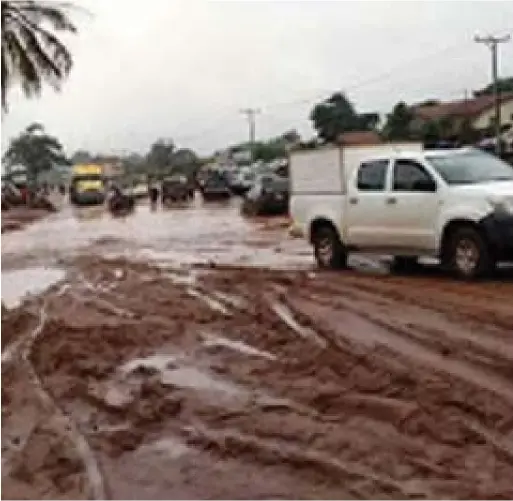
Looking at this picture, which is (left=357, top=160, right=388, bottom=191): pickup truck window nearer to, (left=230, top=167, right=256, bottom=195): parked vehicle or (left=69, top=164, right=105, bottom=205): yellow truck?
(left=230, top=167, right=256, bottom=195): parked vehicle

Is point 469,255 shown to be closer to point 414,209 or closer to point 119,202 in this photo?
point 414,209

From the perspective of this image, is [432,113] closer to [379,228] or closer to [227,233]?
[227,233]

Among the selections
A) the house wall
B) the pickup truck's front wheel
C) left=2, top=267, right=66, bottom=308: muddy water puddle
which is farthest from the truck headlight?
the house wall

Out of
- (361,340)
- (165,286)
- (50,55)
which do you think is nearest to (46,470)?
(361,340)

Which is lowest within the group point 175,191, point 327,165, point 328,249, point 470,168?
point 328,249

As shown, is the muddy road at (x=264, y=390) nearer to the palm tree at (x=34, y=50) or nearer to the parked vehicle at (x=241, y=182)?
the palm tree at (x=34, y=50)

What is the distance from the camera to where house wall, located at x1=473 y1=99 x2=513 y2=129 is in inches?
2842

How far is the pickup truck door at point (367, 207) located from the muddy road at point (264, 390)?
662 mm

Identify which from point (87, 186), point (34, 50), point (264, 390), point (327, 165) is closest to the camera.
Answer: point (264, 390)

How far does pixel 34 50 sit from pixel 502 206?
15.7 m

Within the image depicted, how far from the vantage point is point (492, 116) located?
237ft

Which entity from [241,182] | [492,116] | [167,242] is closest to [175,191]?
[241,182]

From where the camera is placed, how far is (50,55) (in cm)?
2672

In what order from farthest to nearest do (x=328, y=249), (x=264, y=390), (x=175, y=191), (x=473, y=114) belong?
1. (x=473, y=114)
2. (x=175, y=191)
3. (x=328, y=249)
4. (x=264, y=390)
